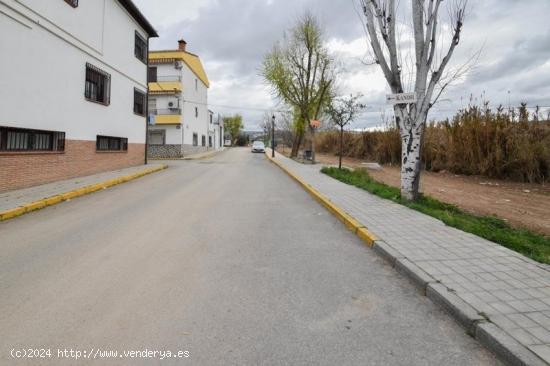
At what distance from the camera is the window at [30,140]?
28.8 feet

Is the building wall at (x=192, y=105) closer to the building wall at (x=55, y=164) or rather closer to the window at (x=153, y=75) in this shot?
the window at (x=153, y=75)

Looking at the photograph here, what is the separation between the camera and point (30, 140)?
9.77 metres

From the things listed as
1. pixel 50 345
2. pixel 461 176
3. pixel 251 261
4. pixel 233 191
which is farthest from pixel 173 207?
pixel 461 176

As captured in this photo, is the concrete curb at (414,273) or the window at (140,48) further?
the window at (140,48)

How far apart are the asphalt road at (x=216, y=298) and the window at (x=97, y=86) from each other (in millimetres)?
8312

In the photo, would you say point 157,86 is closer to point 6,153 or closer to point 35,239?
point 6,153

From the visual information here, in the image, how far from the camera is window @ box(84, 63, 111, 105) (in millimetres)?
12870

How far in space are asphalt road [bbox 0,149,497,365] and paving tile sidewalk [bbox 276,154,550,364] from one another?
0.34 meters

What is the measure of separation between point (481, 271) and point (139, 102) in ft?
60.9

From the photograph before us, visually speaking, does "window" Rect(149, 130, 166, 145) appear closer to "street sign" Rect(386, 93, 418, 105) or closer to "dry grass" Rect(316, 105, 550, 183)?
"dry grass" Rect(316, 105, 550, 183)

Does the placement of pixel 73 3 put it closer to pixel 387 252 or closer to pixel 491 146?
pixel 387 252

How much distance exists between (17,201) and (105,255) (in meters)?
4.83

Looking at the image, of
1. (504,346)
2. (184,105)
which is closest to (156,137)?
(184,105)

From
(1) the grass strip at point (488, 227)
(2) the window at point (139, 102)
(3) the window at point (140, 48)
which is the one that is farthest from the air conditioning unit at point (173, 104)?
(1) the grass strip at point (488, 227)
